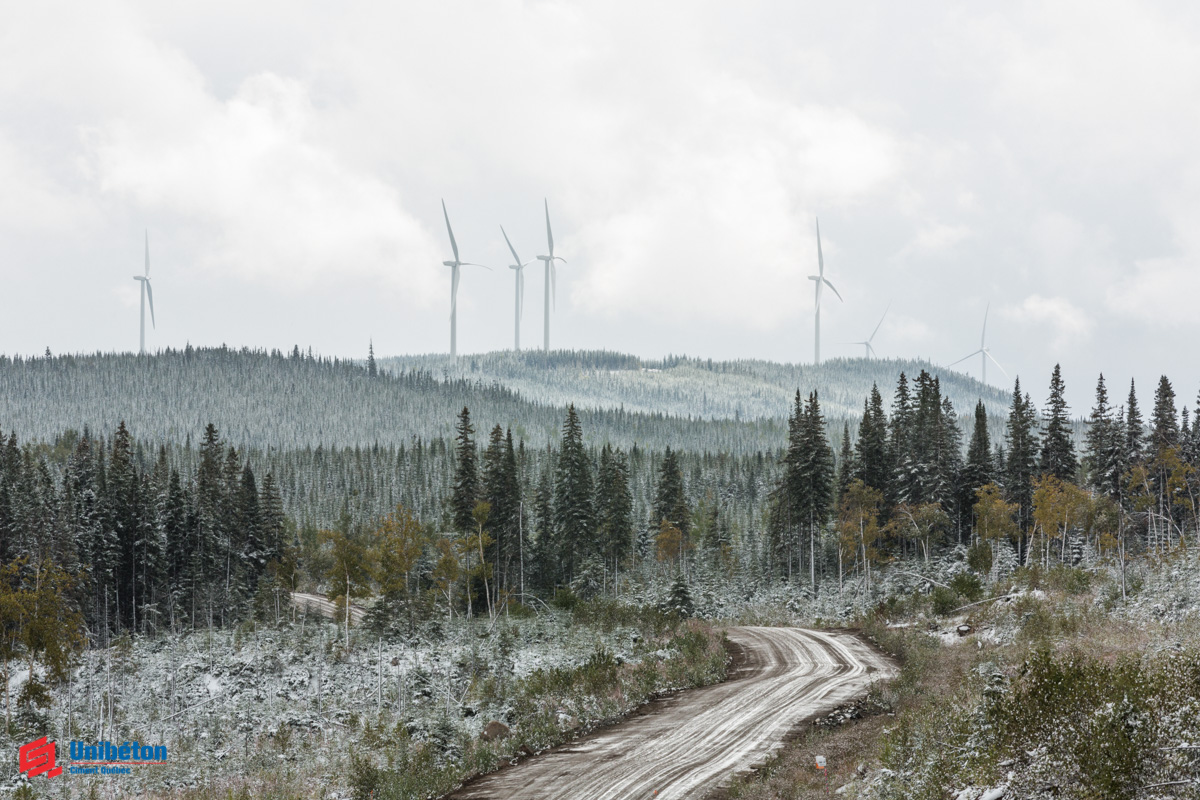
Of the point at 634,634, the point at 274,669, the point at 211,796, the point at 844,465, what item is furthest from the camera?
the point at 844,465

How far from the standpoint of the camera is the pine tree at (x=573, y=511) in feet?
232

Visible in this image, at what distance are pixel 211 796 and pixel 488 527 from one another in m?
43.3

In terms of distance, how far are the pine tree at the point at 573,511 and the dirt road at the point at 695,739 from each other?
1487 inches

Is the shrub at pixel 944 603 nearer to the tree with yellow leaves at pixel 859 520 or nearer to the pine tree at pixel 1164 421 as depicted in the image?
the tree with yellow leaves at pixel 859 520

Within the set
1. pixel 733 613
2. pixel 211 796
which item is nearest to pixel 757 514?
pixel 733 613

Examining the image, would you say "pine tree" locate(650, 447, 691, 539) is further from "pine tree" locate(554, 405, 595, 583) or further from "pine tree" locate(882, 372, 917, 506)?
"pine tree" locate(882, 372, 917, 506)

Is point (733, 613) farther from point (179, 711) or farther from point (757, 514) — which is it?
point (757, 514)

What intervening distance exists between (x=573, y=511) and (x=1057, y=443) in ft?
138

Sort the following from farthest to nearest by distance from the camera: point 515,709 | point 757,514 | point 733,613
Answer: point 757,514
point 733,613
point 515,709

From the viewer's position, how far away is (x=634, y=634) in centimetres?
4025

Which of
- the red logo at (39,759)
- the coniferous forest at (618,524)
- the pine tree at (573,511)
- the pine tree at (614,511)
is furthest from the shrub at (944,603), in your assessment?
the red logo at (39,759)

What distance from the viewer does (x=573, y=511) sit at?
71000 mm

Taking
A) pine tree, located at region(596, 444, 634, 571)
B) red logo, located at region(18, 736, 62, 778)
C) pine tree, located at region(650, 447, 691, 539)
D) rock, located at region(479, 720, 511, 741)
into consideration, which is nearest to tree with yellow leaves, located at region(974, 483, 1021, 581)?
pine tree, located at region(650, 447, 691, 539)

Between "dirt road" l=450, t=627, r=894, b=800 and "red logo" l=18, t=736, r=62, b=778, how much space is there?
2408 cm
